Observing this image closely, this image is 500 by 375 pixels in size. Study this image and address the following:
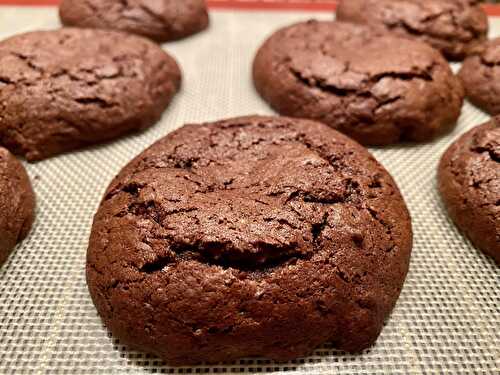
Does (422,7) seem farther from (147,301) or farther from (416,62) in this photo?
(147,301)

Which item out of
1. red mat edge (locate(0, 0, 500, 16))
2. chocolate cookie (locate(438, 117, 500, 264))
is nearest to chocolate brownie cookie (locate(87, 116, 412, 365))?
chocolate cookie (locate(438, 117, 500, 264))

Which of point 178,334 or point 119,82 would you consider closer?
point 178,334

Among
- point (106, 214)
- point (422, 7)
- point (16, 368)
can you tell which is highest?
point (422, 7)

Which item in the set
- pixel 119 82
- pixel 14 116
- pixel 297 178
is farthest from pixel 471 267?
pixel 14 116

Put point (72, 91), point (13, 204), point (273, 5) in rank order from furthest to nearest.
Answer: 1. point (273, 5)
2. point (72, 91)
3. point (13, 204)

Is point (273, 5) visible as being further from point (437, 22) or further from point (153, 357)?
point (153, 357)

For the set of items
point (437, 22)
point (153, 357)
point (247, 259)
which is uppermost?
point (437, 22)

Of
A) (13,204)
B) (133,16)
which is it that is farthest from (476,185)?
(133,16)

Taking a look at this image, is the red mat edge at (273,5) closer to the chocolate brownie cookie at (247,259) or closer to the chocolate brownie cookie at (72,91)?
the chocolate brownie cookie at (72,91)
